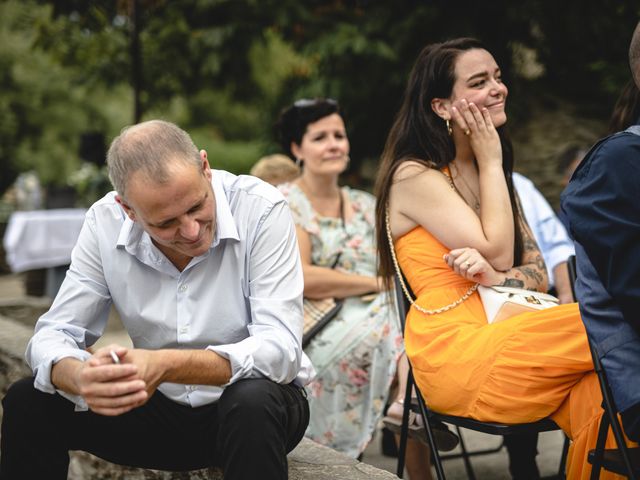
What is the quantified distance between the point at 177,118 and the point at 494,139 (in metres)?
28.3

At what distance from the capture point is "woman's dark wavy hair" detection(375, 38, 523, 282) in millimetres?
2904

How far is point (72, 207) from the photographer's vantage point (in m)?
9.82

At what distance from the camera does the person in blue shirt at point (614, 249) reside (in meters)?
1.92

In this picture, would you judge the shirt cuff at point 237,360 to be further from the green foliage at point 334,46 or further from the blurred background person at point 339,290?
the green foliage at point 334,46

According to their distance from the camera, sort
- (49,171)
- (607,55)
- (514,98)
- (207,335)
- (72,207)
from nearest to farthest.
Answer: (207,335) → (607,55) → (514,98) → (72,207) → (49,171)

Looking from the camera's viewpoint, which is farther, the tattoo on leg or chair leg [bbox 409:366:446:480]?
the tattoo on leg

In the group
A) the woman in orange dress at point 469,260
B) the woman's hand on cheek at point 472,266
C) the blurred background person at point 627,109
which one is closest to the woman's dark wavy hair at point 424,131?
the woman in orange dress at point 469,260

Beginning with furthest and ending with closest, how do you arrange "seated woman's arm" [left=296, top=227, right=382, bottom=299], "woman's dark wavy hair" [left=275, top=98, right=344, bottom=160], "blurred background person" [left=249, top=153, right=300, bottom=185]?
"blurred background person" [left=249, top=153, right=300, bottom=185], "woman's dark wavy hair" [left=275, top=98, right=344, bottom=160], "seated woman's arm" [left=296, top=227, right=382, bottom=299]

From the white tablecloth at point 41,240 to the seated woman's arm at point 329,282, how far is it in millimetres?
5759

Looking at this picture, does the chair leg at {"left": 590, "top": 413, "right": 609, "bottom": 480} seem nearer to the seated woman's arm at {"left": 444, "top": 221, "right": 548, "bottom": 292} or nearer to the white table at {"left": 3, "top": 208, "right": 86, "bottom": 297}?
the seated woman's arm at {"left": 444, "top": 221, "right": 548, "bottom": 292}

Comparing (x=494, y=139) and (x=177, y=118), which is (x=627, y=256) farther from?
(x=177, y=118)

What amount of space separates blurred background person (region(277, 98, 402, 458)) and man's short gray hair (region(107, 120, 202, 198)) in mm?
1467

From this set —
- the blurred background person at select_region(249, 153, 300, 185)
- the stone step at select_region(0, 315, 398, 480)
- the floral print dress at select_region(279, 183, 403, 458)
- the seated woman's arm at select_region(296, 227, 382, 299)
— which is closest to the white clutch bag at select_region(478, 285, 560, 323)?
the stone step at select_region(0, 315, 398, 480)

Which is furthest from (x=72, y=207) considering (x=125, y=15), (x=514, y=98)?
(x=514, y=98)
